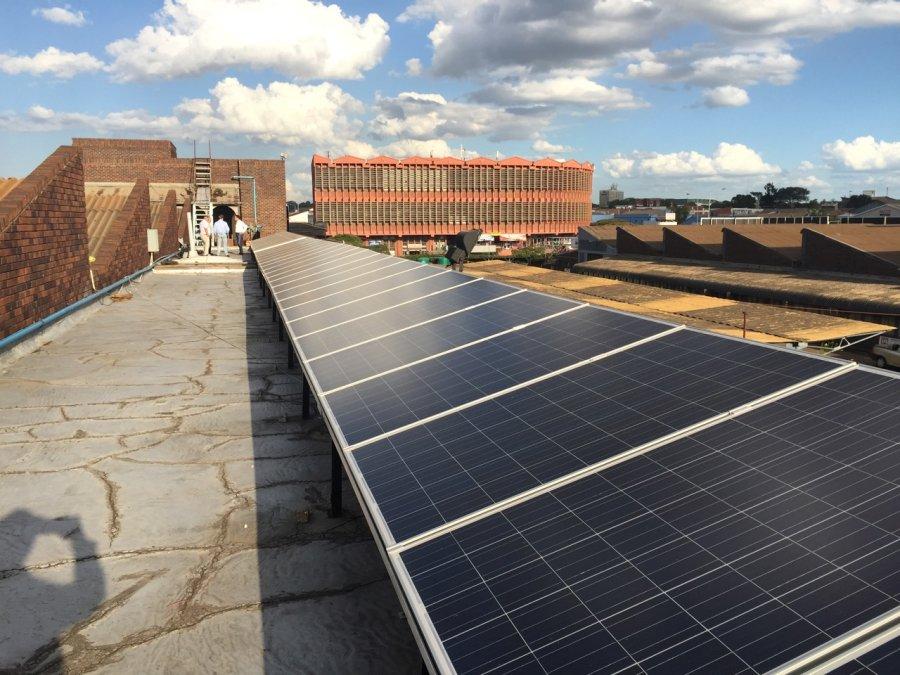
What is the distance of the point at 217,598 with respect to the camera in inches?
239

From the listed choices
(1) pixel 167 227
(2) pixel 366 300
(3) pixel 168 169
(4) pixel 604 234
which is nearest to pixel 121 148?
(3) pixel 168 169

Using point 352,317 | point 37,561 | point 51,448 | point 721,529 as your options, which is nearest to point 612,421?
point 721,529

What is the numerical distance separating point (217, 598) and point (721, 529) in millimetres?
4590

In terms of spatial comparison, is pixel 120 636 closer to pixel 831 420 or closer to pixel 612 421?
pixel 612 421

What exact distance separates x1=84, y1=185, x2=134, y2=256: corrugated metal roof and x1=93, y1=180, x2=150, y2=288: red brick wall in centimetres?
52

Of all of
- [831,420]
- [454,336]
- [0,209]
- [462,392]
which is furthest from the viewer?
[0,209]

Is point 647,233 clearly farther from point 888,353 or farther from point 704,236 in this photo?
point 888,353

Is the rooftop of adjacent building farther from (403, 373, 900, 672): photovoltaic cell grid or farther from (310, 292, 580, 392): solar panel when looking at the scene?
(403, 373, 900, 672): photovoltaic cell grid

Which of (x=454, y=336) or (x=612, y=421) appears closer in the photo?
(x=612, y=421)

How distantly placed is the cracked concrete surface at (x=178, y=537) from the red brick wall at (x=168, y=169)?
2451 inches

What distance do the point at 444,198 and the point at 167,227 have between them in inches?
3035

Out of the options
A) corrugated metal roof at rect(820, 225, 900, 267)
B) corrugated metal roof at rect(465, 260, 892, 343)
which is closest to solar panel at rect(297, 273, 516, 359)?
corrugated metal roof at rect(465, 260, 892, 343)

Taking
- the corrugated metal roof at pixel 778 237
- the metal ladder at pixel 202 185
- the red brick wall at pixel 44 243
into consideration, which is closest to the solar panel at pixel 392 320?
the red brick wall at pixel 44 243

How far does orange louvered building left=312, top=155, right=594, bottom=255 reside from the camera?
108m
